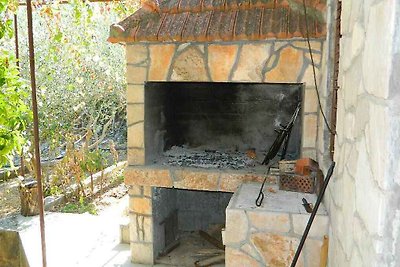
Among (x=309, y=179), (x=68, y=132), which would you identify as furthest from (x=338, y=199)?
(x=68, y=132)

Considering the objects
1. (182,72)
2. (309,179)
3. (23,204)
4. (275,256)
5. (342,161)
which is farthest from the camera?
(23,204)

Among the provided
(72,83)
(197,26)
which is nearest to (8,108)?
(197,26)

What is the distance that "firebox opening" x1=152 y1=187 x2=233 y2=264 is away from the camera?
187 inches

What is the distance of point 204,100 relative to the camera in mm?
4969

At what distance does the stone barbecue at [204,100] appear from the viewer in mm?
3584

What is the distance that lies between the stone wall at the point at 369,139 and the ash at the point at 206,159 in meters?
1.91

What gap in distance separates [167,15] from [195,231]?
2822 mm

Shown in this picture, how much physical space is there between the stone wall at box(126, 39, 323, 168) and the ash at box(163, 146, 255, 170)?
507mm

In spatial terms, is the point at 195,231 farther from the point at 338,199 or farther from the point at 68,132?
the point at 68,132

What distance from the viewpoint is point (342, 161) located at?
7.55 feet

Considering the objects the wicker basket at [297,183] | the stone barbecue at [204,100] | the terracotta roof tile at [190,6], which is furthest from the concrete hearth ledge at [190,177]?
the terracotta roof tile at [190,6]

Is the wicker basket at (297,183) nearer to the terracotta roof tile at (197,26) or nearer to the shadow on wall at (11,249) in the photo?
the terracotta roof tile at (197,26)

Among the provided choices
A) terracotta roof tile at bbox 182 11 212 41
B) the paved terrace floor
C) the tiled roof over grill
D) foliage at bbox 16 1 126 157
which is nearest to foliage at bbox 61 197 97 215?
the paved terrace floor

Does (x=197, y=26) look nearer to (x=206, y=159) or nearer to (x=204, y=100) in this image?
(x=204, y=100)
